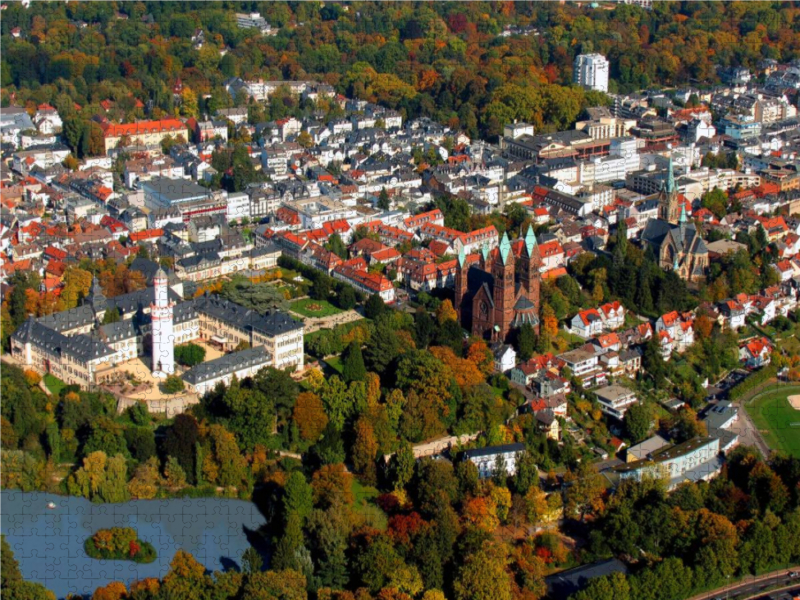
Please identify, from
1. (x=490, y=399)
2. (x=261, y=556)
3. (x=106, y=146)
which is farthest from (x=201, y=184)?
(x=261, y=556)

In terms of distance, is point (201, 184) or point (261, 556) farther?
point (201, 184)

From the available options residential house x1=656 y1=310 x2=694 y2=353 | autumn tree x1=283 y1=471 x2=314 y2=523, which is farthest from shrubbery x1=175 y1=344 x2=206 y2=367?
residential house x1=656 y1=310 x2=694 y2=353

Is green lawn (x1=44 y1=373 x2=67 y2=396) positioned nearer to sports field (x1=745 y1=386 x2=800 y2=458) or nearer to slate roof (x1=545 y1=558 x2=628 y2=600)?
slate roof (x1=545 y1=558 x2=628 y2=600)

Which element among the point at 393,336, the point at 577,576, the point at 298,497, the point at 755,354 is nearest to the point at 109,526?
the point at 298,497

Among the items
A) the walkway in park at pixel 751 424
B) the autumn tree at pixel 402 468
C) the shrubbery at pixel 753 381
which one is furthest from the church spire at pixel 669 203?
the autumn tree at pixel 402 468

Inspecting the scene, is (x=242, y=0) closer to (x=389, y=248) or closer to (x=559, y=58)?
(x=559, y=58)

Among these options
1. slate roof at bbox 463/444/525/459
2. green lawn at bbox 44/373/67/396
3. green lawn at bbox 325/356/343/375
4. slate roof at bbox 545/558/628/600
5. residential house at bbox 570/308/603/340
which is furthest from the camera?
residential house at bbox 570/308/603/340

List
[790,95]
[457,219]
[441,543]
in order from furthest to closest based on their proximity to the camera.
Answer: [790,95], [457,219], [441,543]
